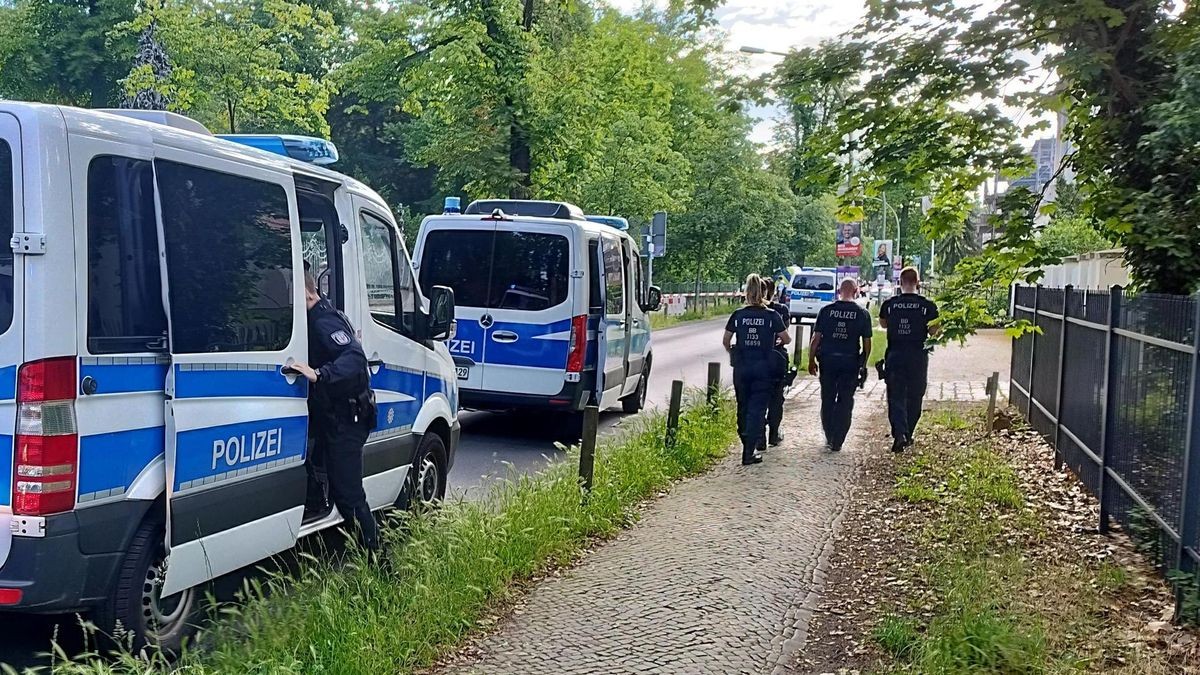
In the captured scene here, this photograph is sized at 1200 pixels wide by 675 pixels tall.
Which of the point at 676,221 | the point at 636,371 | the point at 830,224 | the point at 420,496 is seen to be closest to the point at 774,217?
the point at 676,221

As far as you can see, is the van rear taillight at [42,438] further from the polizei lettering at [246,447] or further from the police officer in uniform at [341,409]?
the police officer in uniform at [341,409]

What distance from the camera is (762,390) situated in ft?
30.2

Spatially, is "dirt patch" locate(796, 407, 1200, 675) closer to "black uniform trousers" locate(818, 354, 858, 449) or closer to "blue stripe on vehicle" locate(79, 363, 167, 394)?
"black uniform trousers" locate(818, 354, 858, 449)

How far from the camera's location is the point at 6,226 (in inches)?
146

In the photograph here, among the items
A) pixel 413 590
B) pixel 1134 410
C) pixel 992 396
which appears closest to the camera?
pixel 413 590

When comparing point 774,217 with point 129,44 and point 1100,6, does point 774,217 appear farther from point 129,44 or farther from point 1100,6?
point 1100,6

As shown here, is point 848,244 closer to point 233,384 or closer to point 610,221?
point 610,221

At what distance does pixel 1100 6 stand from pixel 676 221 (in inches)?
1487

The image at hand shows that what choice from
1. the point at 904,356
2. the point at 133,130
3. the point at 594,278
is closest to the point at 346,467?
the point at 133,130

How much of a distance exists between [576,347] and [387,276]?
400 centimetres

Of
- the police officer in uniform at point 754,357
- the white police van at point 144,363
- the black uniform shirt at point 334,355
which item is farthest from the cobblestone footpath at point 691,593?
the black uniform shirt at point 334,355

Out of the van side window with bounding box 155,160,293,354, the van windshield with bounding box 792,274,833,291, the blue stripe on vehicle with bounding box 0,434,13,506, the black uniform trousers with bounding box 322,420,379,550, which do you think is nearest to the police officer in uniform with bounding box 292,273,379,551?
the black uniform trousers with bounding box 322,420,379,550

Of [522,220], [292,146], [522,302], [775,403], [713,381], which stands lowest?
[775,403]

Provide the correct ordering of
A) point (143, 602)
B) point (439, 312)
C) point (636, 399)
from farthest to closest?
point (636, 399) < point (439, 312) < point (143, 602)
